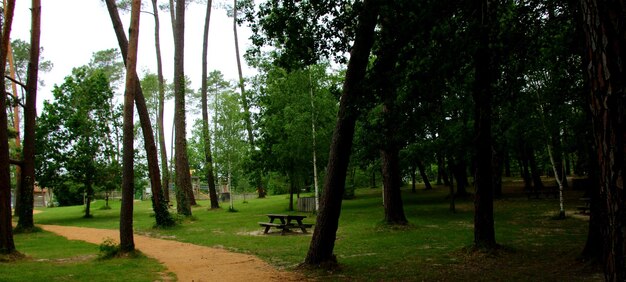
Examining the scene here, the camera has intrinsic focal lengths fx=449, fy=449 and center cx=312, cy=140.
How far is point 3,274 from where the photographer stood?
8.61 meters

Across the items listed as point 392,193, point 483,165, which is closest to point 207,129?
point 392,193

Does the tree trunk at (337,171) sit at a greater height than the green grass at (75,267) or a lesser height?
greater

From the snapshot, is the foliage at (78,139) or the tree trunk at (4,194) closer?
the tree trunk at (4,194)

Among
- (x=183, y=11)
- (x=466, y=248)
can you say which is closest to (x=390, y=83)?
(x=466, y=248)

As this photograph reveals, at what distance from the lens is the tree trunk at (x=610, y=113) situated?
2480mm

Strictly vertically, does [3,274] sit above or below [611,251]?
below

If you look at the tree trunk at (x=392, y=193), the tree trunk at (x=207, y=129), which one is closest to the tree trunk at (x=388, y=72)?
the tree trunk at (x=392, y=193)

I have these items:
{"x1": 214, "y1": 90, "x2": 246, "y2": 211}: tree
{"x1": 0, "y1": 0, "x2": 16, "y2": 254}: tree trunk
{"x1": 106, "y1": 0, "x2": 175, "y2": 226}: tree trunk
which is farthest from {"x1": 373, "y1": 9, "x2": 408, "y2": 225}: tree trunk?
{"x1": 214, "y1": 90, "x2": 246, "y2": 211}: tree

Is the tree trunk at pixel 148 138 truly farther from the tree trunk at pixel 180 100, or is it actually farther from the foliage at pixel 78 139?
the foliage at pixel 78 139

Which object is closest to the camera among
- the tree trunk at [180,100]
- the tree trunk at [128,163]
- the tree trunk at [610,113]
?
the tree trunk at [610,113]

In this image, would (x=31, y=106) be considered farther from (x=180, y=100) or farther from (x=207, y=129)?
(x=207, y=129)

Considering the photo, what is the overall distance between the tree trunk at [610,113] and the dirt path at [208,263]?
6280mm

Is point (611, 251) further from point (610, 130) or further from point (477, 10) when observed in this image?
point (477, 10)

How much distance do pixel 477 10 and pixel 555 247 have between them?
5.86m
